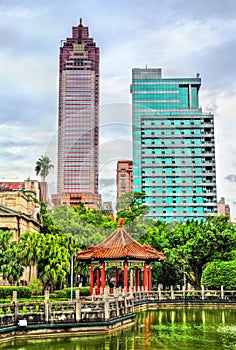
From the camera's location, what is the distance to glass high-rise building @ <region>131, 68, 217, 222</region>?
10094 cm

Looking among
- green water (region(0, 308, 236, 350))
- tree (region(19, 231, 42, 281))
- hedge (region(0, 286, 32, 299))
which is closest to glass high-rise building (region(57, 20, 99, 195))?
tree (region(19, 231, 42, 281))

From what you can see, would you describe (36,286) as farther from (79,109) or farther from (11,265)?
(79,109)

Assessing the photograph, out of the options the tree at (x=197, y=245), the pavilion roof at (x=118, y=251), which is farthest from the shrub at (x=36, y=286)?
the tree at (x=197, y=245)

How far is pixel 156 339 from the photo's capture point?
1881 centimetres

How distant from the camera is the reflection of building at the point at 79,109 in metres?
122

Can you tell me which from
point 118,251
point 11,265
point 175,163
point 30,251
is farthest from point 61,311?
point 175,163

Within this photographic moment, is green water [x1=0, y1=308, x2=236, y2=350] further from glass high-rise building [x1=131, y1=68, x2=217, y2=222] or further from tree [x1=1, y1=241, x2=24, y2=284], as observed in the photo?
glass high-rise building [x1=131, y1=68, x2=217, y2=222]

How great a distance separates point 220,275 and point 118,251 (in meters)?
10.5

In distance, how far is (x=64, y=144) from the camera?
128875 mm

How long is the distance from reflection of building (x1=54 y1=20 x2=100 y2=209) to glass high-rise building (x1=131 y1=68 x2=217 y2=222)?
17097mm

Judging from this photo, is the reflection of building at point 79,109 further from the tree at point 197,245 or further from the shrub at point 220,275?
the shrub at point 220,275

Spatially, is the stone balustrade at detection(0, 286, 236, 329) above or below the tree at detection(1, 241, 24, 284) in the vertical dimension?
below

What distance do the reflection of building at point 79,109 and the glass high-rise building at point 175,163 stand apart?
1710 cm

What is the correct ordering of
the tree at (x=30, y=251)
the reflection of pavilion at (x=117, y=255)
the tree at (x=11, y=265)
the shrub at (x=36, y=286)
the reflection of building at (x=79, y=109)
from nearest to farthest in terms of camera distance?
1. the reflection of pavilion at (x=117, y=255)
2. the tree at (x=11, y=265)
3. the shrub at (x=36, y=286)
4. the tree at (x=30, y=251)
5. the reflection of building at (x=79, y=109)
